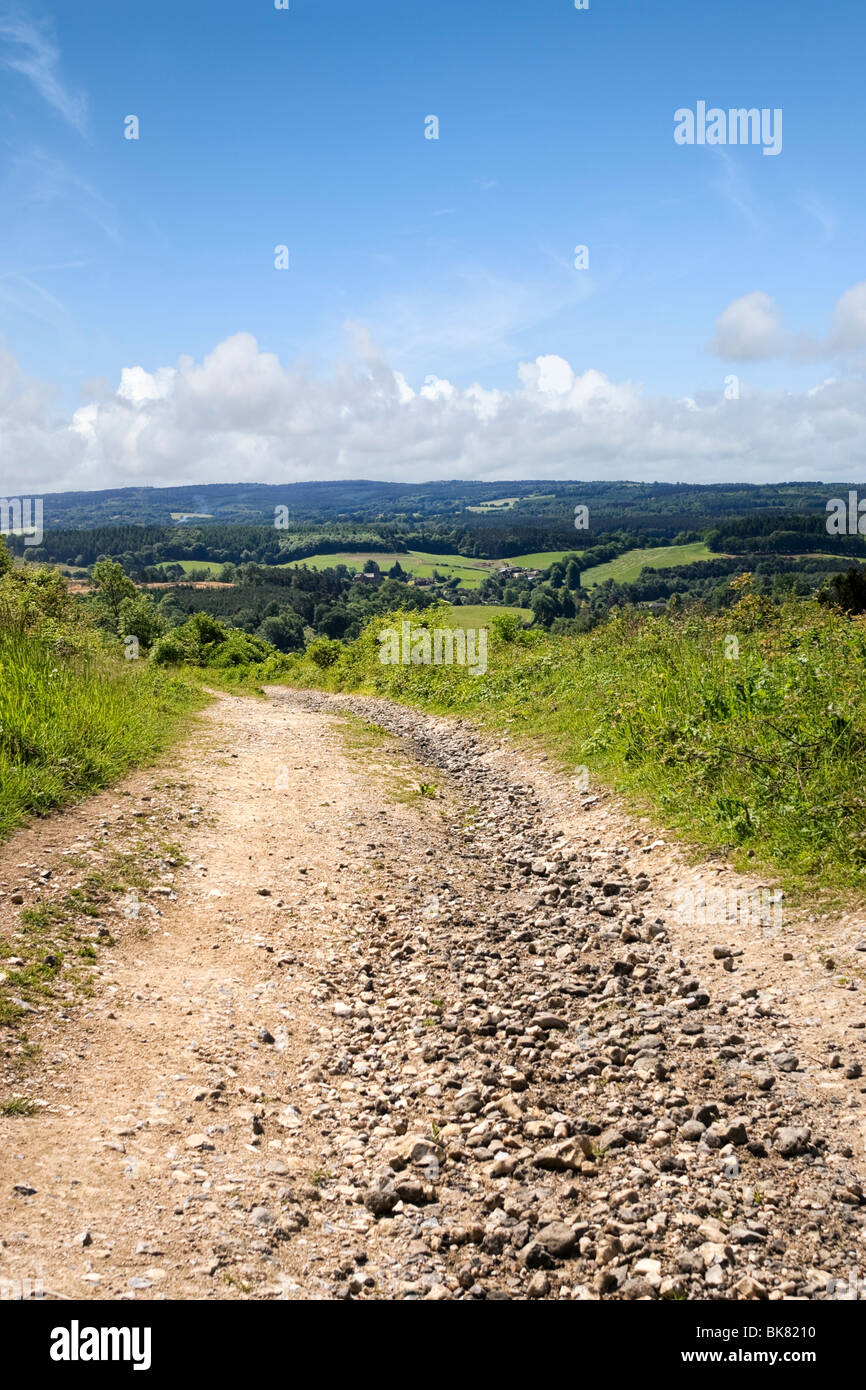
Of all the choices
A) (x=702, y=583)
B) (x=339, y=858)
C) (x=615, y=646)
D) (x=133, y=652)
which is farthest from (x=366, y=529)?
(x=339, y=858)

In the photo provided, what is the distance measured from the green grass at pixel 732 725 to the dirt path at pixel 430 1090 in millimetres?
775

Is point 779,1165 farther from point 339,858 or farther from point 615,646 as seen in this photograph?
point 615,646

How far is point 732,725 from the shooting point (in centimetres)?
1061

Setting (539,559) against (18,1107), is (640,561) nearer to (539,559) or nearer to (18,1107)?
(539,559)

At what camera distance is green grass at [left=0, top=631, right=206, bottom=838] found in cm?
980

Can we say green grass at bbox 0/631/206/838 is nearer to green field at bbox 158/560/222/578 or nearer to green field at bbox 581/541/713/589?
green field at bbox 581/541/713/589

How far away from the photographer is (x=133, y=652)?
28.2 m

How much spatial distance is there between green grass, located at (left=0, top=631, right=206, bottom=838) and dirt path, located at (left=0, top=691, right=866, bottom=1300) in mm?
596

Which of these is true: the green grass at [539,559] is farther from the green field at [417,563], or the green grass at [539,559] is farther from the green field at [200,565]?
the green field at [200,565]

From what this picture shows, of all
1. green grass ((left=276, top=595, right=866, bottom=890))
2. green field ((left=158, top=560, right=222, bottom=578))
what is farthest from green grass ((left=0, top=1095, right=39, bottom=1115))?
green field ((left=158, top=560, right=222, bottom=578))

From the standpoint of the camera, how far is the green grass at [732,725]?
808 cm

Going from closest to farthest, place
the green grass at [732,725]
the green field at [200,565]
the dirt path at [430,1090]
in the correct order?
1. the dirt path at [430,1090]
2. the green grass at [732,725]
3. the green field at [200,565]

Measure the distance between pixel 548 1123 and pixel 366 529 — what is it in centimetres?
14191

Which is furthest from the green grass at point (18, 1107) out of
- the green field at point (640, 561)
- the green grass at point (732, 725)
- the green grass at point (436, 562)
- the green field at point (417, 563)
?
the green field at point (417, 563)
